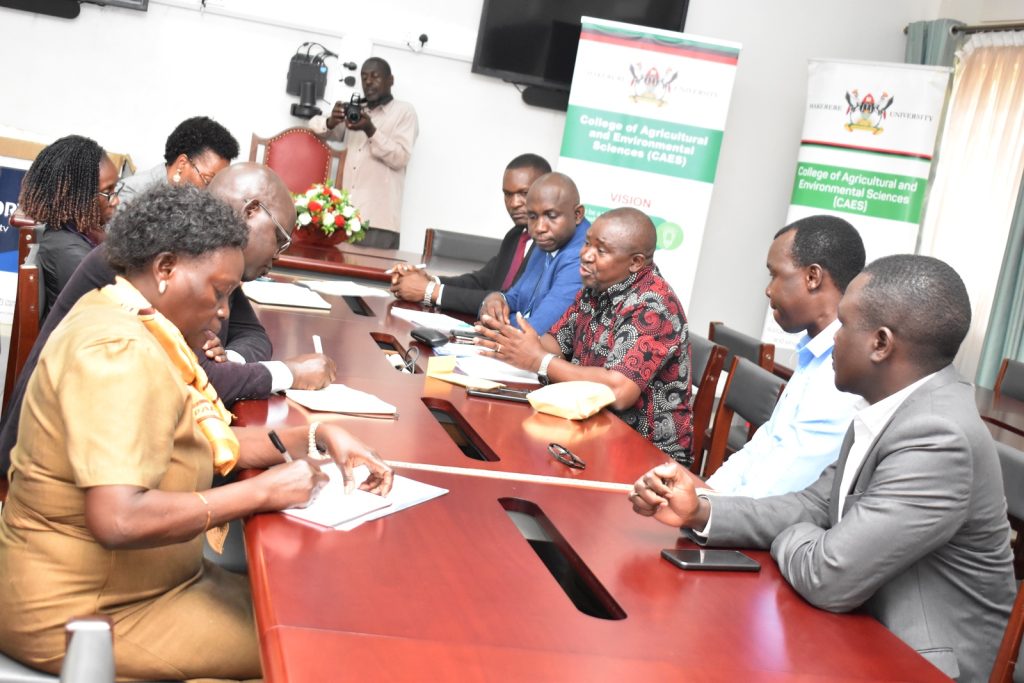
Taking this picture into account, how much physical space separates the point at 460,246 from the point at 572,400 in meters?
3.51

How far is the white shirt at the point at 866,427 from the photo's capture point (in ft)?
5.93

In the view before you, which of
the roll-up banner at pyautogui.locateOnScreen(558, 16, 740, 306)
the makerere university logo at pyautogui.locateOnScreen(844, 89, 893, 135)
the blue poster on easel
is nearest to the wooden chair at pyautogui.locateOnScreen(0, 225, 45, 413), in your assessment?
the blue poster on easel

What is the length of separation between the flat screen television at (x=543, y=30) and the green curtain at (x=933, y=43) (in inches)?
70.3

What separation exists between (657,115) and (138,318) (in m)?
5.47

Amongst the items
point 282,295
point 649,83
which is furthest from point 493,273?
point 649,83

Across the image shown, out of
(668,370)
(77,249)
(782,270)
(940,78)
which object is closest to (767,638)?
(782,270)

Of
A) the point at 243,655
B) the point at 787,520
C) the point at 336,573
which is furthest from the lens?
the point at 787,520

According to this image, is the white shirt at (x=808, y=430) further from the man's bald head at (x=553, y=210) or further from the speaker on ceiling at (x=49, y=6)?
the speaker on ceiling at (x=49, y=6)

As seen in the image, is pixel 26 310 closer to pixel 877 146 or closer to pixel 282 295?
pixel 282 295

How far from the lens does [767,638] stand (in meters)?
1.50

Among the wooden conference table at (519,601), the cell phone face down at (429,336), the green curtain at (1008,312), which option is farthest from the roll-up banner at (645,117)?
the wooden conference table at (519,601)

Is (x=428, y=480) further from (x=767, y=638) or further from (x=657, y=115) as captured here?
(x=657, y=115)

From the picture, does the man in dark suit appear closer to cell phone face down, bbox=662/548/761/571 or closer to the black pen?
the black pen

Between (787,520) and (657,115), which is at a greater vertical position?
(657,115)
